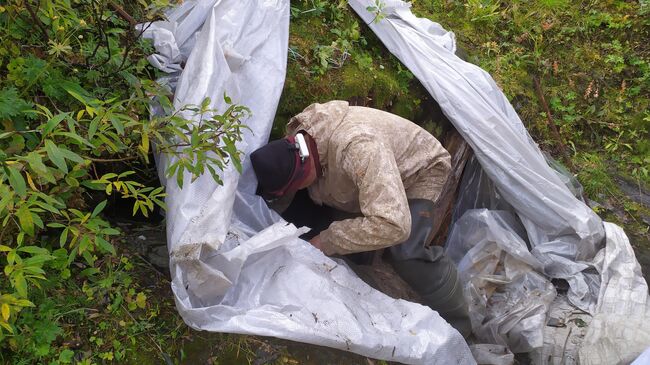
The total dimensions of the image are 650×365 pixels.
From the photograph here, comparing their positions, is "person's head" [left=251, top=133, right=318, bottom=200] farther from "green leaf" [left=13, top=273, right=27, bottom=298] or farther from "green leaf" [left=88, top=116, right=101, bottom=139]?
"green leaf" [left=13, top=273, right=27, bottom=298]

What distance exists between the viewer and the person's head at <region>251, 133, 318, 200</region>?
2.52 m

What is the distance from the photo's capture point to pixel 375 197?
95.9 inches

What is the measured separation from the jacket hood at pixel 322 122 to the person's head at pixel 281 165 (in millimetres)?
41

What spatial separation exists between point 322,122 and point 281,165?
0.32 meters

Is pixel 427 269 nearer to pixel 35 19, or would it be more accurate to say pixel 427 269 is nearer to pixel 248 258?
pixel 248 258

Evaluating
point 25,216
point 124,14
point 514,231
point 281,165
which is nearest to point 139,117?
point 124,14

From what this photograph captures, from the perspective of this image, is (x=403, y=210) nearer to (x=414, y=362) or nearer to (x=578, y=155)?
(x=414, y=362)

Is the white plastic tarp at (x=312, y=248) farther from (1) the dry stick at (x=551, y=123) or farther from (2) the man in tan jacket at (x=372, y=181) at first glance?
(1) the dry stick at (x=551, y=123)

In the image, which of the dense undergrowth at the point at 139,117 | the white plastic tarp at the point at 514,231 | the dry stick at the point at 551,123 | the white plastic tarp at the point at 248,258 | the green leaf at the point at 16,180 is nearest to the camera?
the green leaf at the point at 16,180

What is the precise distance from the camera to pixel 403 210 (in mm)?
2432

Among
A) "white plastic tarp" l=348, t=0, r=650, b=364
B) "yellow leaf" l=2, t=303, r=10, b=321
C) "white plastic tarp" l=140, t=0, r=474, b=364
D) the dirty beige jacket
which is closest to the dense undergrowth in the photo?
"yellow leaf" l=2, t=303, r=10, b=321

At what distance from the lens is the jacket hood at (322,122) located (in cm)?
264

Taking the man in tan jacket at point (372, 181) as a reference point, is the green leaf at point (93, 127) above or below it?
above

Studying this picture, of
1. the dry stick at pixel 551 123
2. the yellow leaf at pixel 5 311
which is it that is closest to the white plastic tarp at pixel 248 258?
the yellow leaf at pixel 5 311
